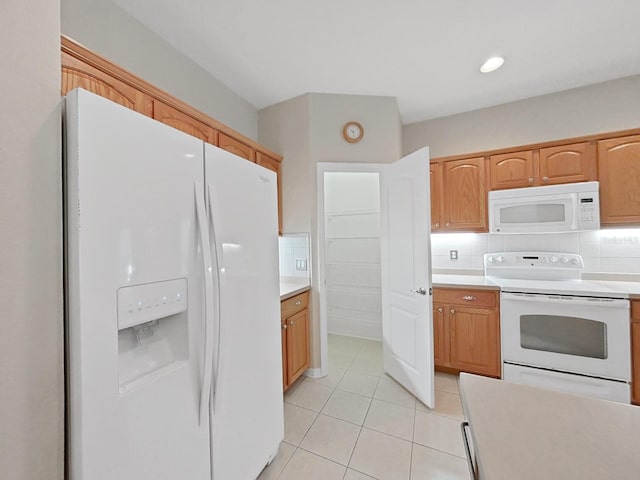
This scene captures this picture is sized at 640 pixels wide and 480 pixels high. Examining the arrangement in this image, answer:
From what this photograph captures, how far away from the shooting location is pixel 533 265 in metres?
2.43

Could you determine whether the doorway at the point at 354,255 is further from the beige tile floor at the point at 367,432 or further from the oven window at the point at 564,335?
the oven window at the point at 564,335

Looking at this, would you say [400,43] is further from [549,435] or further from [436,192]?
[549,435]

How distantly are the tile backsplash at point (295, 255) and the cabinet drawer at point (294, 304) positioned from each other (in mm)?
245

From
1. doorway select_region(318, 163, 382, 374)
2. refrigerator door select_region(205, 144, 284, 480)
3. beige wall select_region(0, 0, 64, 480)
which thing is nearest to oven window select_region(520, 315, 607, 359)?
doorway select_region(318, 163, 382, 374)

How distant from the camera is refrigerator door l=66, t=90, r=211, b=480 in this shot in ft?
2.13

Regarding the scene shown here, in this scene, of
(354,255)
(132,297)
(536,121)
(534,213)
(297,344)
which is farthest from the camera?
(354,255)

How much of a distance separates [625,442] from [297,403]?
75.7 inches

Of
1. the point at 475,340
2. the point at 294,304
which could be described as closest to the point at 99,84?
the point at 294,304

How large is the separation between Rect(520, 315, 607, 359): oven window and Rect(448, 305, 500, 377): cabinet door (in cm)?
21

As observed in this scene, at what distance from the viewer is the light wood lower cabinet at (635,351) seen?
5.86 feet

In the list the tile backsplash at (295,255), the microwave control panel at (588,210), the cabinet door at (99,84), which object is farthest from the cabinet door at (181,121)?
the microwave control panel at (588,210)

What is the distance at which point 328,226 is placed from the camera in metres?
3.75

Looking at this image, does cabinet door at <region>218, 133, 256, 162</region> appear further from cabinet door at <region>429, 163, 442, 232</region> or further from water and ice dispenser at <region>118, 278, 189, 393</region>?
cabinet door at <region>429, 163, 442, 232</region>

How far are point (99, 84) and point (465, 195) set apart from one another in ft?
9.31
